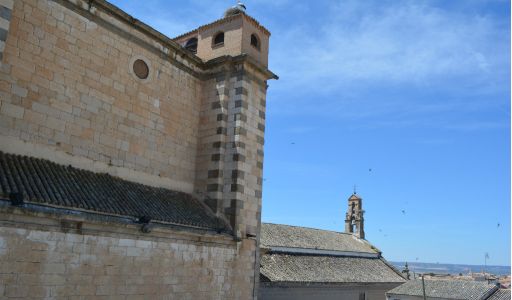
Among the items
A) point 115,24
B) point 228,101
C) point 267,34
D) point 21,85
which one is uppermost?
point 267,34

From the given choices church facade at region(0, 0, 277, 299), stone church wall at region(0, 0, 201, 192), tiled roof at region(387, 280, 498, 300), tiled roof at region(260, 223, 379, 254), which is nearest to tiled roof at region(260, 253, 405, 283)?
tiled roof at region(260, 223, 379, 254)

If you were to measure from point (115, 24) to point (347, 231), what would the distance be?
118 ft

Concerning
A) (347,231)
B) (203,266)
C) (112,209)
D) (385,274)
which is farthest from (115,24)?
(347,231)

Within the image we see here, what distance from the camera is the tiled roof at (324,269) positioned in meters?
27.2

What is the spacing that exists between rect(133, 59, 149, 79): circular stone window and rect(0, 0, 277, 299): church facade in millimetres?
34

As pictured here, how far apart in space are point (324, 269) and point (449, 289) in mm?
9835

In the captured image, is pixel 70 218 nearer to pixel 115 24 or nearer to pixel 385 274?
pixel 115 24

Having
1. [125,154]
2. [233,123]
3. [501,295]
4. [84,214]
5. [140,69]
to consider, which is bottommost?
[501,295]

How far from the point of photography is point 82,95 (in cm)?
1128

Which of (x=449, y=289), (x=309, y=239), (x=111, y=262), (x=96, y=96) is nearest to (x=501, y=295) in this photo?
(x=449, y=289)

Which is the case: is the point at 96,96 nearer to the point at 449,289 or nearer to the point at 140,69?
the point at 140,69

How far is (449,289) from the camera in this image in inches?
1350

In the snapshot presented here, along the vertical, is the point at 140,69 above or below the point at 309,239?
above

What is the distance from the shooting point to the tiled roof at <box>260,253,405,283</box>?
2723 centimetres
